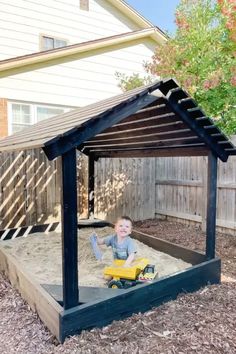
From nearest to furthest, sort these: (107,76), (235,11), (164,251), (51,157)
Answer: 1. (51,157)
2. (164,251)
3. (235,11)
4. (107,76)

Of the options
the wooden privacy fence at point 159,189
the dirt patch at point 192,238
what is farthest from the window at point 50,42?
the dirt patch at point 192,238

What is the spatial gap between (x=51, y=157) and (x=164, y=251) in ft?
9.51

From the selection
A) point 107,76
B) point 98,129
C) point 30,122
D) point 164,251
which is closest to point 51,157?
point 98,129

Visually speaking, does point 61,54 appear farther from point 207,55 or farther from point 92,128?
point 92,128

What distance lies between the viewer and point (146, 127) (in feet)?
11.6

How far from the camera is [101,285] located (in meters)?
3.38

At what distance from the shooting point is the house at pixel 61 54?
7.20 metres

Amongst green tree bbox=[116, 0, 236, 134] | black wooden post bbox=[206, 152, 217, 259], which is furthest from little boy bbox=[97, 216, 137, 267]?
green tree bbox=[116, 0, 236, 134]

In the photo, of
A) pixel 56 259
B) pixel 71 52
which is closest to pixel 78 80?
pixel 71 52

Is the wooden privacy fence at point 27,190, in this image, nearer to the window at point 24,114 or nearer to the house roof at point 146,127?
the window at point 24,114

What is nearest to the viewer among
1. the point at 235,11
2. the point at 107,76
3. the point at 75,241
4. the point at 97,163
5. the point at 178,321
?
the point at 75,241

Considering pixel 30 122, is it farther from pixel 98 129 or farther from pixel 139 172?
pixel 98 129

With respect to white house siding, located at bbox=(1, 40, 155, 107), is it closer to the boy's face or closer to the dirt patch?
the dirt patch

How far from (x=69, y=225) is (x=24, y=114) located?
5.60 meters
